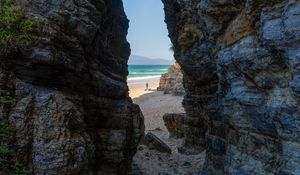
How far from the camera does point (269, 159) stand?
9.09 metres

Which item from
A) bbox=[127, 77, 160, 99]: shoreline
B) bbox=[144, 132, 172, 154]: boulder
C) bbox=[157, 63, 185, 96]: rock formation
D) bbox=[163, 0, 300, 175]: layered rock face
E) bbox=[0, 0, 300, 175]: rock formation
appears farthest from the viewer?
bbox=[127, 77, 160, 99]: shoreline

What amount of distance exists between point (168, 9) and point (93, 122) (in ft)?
29.8

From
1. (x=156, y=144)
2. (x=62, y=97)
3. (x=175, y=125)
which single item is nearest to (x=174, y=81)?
(x=175, y=125)

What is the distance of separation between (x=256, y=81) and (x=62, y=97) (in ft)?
19.1

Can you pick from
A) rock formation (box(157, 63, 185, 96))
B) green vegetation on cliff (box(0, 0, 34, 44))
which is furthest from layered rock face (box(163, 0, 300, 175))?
rock formation (box(157, 63, 185, 96))

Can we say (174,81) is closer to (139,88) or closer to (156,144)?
(139,88)

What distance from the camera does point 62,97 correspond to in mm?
10180

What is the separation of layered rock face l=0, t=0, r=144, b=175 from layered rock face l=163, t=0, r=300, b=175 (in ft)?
14.1

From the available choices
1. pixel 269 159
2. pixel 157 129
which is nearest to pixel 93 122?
pixel 269 159

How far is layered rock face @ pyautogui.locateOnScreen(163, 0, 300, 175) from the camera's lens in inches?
312

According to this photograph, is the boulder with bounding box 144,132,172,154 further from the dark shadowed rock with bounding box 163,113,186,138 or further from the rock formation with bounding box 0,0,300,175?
the rock formation with bounding box 0,0,300,175

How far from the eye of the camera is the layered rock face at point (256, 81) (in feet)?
26.0

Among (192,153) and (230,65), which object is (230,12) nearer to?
(230,65)

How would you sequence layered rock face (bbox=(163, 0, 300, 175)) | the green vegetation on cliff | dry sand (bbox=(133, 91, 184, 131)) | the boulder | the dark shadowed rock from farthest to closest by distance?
dry sand (bbox=(133, 91, 184, 131)) < the dark shadowed rock < the boulder < the green vegetation on cliff < layered rock face (bbox=(163, 0, 300, 175))
